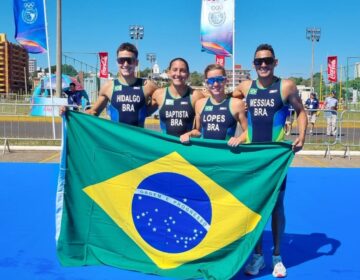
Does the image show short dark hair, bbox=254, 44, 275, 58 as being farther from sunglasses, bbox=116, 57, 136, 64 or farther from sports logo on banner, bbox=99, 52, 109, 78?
sports logo on banner, bbox=99, 52, 109, 78

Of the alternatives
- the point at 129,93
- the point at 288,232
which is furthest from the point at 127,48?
the point at 288,232

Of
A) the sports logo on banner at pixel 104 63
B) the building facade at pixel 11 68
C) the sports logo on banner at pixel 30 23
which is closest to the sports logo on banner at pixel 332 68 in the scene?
the sports logo on banner at pixel 104 63

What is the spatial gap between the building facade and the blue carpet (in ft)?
212

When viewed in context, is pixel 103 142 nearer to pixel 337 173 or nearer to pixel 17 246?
pixel 17 246

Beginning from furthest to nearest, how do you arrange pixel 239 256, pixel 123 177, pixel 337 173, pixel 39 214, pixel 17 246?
pixel 337 173
pixel 39 214
pixel 17 246
pixel 123 177
pixel 239 256

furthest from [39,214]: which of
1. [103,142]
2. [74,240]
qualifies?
[103,142]

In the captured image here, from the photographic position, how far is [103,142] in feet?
14.2

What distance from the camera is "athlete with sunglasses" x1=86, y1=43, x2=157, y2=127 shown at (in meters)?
4.56

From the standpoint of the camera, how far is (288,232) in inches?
211

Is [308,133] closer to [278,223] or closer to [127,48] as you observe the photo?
[278,223]

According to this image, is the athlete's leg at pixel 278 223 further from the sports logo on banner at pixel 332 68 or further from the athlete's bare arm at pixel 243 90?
the sports logo on banner at pixel 332 68

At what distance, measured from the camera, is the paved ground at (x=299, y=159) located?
1069cm

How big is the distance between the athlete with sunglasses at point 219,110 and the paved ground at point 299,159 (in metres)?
6.88

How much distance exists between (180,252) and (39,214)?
277 centimetres
